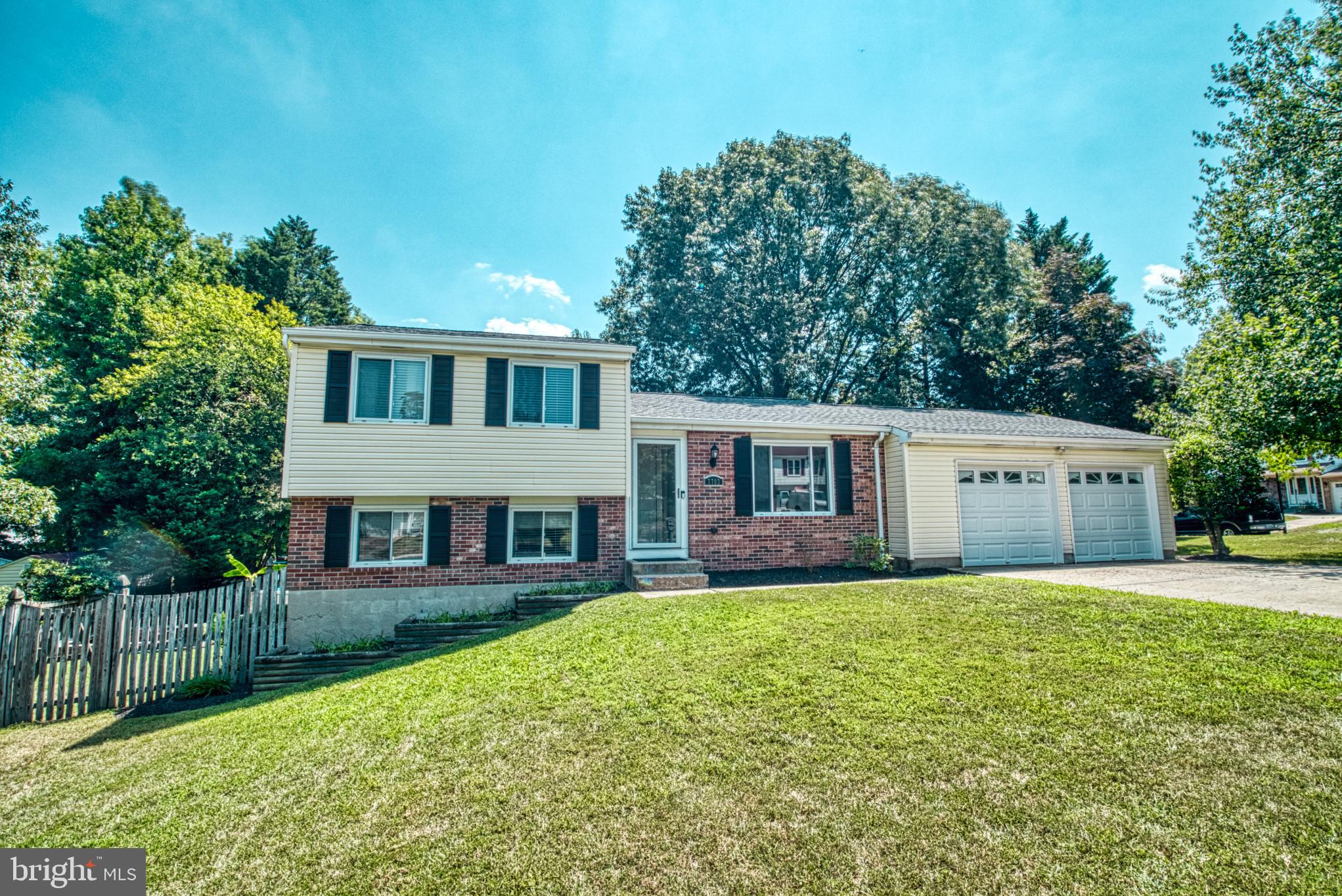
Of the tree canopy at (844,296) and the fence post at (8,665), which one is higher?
the tree canopy at (844,296)

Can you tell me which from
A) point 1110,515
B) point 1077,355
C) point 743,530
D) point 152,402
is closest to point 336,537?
point 743,530

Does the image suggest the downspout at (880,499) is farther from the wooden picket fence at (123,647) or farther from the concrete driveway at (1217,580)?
the wooden picket fence at (123,647)

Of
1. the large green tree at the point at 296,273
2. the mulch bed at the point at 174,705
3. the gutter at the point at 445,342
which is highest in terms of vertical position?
the large green tree at the point at 296,273

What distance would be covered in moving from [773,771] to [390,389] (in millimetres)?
9150

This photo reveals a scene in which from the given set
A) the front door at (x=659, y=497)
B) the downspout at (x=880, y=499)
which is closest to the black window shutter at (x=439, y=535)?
the front door at (x=659, y=497)

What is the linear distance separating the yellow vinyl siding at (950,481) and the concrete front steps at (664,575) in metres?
4.80

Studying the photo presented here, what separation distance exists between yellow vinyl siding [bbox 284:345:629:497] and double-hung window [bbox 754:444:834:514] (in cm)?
299

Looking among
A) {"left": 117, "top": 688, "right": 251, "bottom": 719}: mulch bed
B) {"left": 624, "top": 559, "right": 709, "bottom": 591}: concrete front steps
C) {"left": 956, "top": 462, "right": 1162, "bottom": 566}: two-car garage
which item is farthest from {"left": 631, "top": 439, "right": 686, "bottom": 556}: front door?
{"left": 117, "top": 688, "right": 251, "bottom": 719}: mulch bed

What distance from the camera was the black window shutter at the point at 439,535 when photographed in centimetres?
1001

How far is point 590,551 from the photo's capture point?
35.0 ft

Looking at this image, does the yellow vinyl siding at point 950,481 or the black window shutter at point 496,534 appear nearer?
the black window shutter at point 496,534

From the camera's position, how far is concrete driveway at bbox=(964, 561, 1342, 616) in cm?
737

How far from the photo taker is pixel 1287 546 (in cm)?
1677

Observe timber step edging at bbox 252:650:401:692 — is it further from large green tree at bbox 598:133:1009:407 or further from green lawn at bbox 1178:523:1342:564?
green lawn at bbox 1178:523:1342:564
